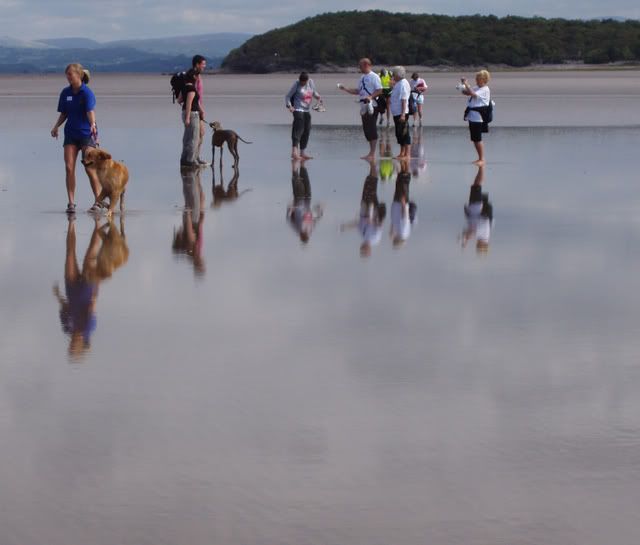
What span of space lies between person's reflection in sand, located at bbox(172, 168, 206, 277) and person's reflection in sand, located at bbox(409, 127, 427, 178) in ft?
12.7

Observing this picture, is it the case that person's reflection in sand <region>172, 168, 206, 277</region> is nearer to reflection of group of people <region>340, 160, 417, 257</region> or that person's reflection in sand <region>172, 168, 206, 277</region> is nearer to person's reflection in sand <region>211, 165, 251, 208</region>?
person's reflection in sand <region>211, 165, 251, 208</region>

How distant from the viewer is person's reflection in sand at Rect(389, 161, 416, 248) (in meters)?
14.1

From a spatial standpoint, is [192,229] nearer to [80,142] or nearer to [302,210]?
[80,142]

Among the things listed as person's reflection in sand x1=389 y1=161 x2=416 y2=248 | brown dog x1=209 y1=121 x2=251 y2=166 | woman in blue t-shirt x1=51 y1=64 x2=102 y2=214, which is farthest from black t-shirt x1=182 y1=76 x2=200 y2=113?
woman in blue t-shirt x1=51 y1=64 x2=102 y2=214

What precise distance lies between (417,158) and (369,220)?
31.8ft

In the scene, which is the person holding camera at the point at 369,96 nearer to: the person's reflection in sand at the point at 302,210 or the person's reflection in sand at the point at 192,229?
the person's reflection in sand at the point at 302,210

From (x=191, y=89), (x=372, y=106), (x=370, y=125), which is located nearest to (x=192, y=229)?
(x=191, y=89)

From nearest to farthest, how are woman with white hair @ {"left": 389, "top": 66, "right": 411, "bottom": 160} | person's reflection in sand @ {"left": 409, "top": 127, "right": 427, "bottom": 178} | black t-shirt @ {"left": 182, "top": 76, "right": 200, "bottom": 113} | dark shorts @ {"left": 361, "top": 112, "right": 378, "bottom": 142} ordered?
black t-shirt @ {"left": 182, "top": 76, "right": 200, "bottom": 113}, person's reflection in sand @ {"left": 409, "top": 127, "right": 427, "bottom": 178}, woman with white hair @ {"left": 389, "top": 66, "right": 411, "bottom": 160}, dark shorts @ {"left": 361, "top": 112, "right": 378, "bottom": 142}

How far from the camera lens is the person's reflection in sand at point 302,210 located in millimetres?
14758

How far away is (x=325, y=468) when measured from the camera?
623 centimetres

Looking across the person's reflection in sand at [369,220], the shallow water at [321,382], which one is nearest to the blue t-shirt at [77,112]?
the shallow water at [321,382]

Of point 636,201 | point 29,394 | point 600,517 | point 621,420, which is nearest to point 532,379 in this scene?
point 621,420

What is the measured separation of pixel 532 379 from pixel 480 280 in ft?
11.2

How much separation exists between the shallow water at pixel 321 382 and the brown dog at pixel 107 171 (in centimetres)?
34
